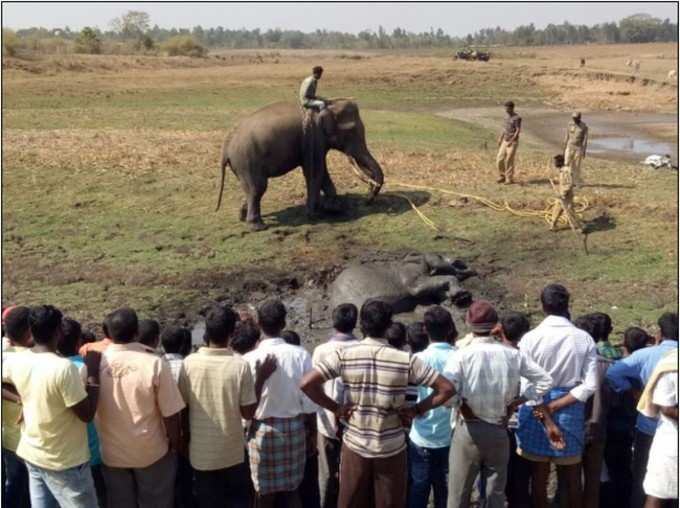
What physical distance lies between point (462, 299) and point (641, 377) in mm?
4011

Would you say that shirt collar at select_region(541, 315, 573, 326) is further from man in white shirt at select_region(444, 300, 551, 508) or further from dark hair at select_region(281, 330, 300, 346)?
dark hair at select_region(281, 330, 300, 346)

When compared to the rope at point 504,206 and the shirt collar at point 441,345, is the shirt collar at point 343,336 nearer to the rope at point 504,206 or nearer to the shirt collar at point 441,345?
the shirt collar at point 441,345

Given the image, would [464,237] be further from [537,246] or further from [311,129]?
[311,129]

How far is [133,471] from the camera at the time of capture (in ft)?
17.6

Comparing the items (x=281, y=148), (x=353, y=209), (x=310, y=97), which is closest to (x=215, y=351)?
(x=281, y=148)

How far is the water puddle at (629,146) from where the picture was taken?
2342cm

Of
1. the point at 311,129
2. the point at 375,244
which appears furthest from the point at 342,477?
the point at 311,129

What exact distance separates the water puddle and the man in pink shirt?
1929 centimetres

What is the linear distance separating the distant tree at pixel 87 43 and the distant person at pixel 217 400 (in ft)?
198

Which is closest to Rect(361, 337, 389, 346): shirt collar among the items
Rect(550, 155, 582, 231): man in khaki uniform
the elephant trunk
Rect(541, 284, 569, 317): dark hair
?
Rect(541, 284, 569, 317): dark hair

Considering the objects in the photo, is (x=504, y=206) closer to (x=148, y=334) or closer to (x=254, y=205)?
(x=254, y=205)

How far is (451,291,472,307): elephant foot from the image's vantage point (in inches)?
375

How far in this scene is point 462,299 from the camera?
31.6 ft

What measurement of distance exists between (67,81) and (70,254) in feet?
85.2
